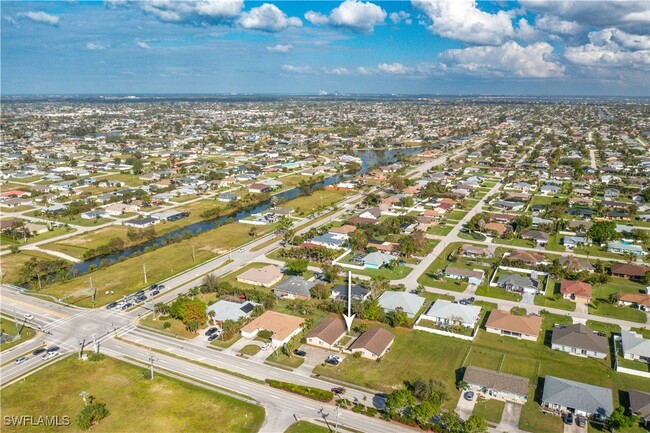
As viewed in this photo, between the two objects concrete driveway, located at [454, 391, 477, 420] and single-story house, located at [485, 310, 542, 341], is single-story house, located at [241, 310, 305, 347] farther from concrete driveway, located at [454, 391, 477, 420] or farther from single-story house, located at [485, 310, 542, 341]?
single-story house, located at [485, 310, 542, 341]

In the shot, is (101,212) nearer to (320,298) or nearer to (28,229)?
(28,229)

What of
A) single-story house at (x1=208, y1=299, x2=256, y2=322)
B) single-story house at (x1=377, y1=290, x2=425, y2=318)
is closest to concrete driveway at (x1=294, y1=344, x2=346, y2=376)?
single-story house at (x1=208, y1=299, x2=256, y2=322)

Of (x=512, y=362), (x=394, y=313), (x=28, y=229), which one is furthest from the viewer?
(x=28, y=229)

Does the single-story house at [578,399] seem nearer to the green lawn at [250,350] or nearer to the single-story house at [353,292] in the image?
the single-story house at [353,292]

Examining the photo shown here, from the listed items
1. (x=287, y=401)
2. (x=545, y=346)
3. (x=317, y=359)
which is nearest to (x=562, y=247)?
(x=545, y=346)

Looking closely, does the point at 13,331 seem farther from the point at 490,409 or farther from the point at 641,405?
the point at 641,405

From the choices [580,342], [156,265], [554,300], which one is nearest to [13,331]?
[156,265]
